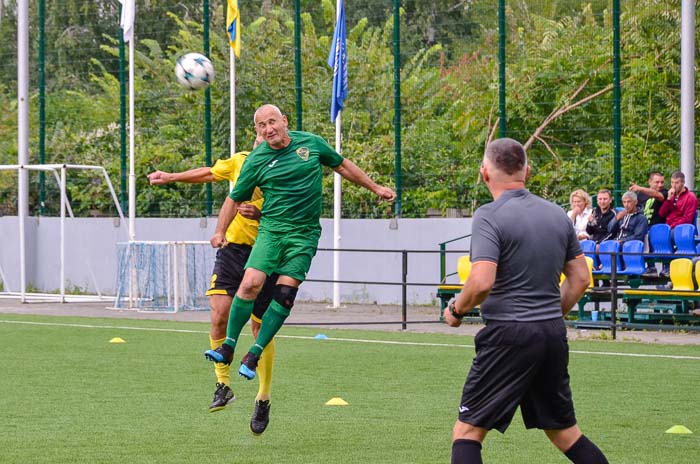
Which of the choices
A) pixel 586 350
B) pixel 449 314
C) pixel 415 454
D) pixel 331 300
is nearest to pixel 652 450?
pixel 415 454

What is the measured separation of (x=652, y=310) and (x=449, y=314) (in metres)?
12.9

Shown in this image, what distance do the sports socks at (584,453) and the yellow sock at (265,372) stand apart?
338 centimetres

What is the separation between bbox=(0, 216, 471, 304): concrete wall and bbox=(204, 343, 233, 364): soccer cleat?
1194 cm

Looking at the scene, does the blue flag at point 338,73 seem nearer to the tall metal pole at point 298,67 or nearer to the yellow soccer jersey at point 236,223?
the tall metal pole at point 298,67

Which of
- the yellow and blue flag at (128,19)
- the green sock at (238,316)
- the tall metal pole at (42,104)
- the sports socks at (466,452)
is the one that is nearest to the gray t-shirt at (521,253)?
the sports socks at (466,452)

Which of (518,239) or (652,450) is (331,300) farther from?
(518,239)

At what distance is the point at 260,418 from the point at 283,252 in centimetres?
120

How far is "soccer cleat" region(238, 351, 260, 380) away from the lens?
8.55 m

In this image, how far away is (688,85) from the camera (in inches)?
758

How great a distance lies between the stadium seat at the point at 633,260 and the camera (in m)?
17.6

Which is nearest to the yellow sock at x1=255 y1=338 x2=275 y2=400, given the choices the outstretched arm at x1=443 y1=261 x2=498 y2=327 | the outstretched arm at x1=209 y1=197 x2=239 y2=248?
the outstretched arm at x1=209 y1=197 x2=239 y2=248

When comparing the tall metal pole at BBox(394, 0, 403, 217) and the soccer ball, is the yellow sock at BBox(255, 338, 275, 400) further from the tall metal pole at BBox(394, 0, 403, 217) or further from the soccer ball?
the tall metal pole at BBox(394, 0, 403, 217)

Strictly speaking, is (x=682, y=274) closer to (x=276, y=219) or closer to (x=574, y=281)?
(x=276, y=219)

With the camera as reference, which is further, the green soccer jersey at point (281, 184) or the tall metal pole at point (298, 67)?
the tall metal pole at point (298, 67)
